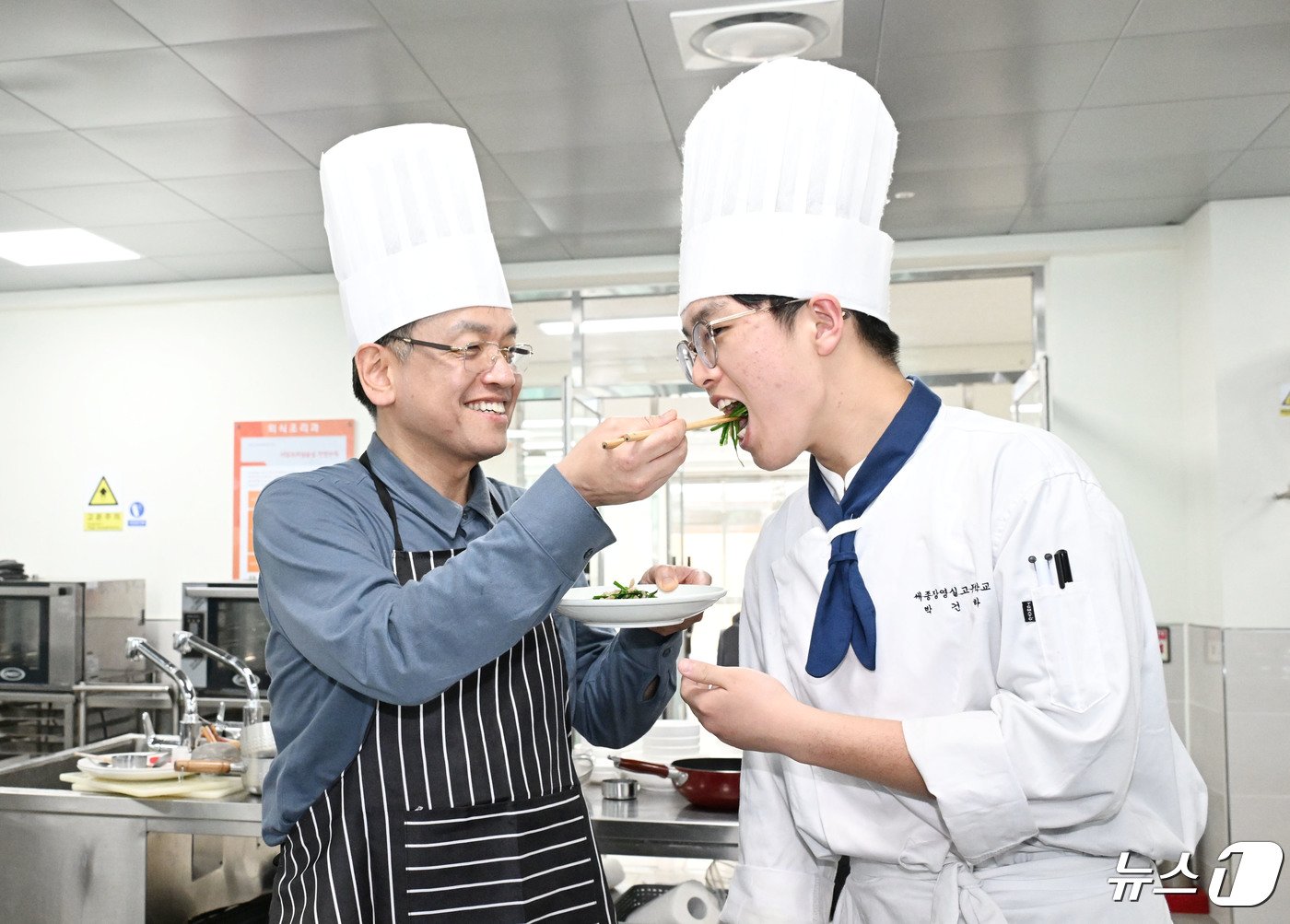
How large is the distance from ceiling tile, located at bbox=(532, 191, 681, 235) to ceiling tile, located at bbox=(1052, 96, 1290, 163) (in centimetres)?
170

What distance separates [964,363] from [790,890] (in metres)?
4.91

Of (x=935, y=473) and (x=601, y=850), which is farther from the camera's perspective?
(x=601, y=850)

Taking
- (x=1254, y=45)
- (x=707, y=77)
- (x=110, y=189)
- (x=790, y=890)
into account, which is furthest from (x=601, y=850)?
(x=110, y=189)

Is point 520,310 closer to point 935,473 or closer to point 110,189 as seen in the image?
point 110,189

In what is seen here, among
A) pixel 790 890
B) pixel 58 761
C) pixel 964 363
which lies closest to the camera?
pixel 790 890

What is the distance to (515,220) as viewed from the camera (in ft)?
16.9

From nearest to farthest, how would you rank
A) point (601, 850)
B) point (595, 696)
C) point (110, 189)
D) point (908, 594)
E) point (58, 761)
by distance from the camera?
point (908, 594)
point (595, 696)
point (601, 850)
point (58, 761)
point (110, 189)

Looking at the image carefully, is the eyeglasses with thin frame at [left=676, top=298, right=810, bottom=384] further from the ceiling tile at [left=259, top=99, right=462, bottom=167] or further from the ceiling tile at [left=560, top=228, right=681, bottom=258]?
the ceiling tile at [left=560, top=228, right=681, bottom=258]

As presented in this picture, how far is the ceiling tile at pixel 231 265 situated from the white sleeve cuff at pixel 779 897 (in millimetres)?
4883

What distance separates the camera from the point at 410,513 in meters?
1.68

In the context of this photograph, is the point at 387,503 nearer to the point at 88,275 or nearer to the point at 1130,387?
the point at 1130,387

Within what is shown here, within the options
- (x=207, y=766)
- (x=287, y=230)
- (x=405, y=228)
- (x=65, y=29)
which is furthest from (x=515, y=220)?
(x=405, y=228)

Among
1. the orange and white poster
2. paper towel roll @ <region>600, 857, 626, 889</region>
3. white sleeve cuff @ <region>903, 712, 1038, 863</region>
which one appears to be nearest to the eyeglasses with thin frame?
white sleeve cuff @ <region>903, 712, 1038, 863</region>

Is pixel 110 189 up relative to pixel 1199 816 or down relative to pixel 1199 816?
Answer: up
